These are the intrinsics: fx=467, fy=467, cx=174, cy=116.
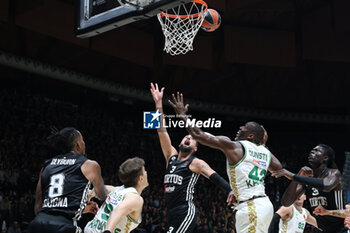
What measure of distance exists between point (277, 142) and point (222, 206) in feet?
23.4

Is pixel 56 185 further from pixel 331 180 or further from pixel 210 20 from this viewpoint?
pixel 210 20

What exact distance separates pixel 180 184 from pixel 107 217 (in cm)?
226

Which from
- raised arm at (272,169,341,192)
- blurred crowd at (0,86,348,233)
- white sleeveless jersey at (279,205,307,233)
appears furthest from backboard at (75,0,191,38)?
blurred crowd at (0,86,348,233)

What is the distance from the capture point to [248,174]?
5297mm

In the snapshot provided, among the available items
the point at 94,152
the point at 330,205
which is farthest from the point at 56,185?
the point at 94,152

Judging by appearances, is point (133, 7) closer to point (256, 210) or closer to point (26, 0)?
point (256, 210)

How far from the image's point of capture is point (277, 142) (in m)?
24.3

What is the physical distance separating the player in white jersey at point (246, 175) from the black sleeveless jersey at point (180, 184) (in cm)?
121

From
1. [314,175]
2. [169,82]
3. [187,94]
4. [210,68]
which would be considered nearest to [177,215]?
[314,175]

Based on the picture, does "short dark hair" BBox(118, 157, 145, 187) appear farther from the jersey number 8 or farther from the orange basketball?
the orange basketball

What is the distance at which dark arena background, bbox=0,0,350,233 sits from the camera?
14539mm

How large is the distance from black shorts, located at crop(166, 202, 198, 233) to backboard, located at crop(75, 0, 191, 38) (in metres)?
2.62

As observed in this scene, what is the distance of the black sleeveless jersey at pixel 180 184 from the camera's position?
6.48 meters

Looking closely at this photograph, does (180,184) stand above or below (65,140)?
below
